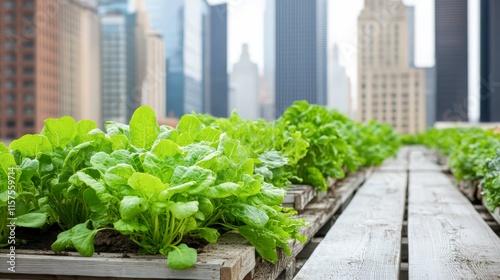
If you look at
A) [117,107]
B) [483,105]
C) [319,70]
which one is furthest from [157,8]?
[319,70]

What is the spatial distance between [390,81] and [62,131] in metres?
90.6

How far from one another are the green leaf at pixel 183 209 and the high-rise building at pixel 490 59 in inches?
3222

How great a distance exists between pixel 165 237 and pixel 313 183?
2463 mm

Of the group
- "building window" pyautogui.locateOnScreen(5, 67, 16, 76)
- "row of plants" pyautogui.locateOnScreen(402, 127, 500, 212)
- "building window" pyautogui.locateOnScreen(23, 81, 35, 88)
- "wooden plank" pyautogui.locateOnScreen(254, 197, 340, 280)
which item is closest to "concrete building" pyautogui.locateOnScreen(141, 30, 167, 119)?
"building window" pyautogui.locateOnScreen(23, 81, 35, 88)

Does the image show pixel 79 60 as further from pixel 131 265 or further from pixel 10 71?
pixel 131 265

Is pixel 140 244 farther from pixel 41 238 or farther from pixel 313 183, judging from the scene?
pixel 313 183

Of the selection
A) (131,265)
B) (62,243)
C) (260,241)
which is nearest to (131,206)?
(131,265)

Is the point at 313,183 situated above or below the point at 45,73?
below

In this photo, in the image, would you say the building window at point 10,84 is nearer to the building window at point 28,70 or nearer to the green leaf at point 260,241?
the building window at point 28,70

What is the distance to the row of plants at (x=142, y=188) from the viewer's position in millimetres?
2176

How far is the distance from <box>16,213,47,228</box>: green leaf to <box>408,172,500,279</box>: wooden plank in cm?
145

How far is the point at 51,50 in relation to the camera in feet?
331

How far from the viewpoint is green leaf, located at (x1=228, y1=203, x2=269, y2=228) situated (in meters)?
2.41

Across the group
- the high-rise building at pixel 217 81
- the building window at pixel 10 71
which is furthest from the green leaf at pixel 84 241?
the building window at pixel 10 71
